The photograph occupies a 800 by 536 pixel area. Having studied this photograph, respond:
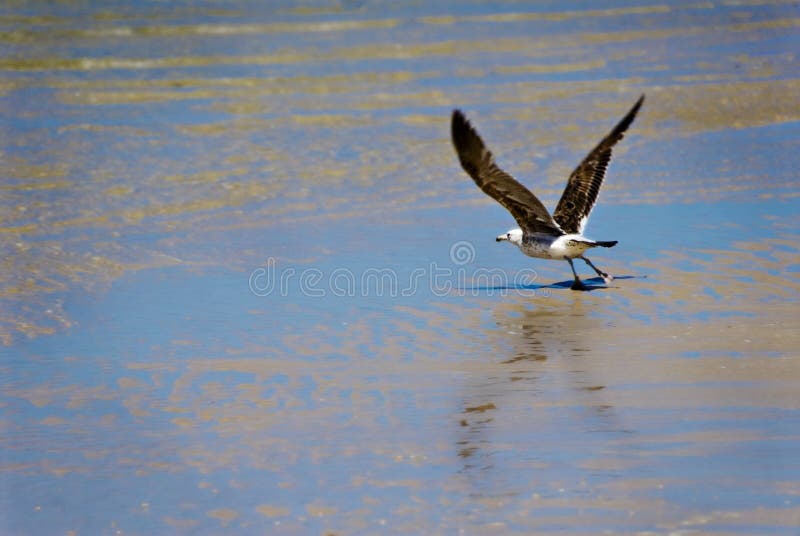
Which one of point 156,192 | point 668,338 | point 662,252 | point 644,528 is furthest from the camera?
point 156,192

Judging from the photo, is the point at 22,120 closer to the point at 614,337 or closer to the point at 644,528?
the point at 614,337

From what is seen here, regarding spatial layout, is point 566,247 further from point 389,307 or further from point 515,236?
point 389,307

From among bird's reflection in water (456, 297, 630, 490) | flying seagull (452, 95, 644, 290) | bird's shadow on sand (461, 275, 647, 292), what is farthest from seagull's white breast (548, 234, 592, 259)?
bird's reflection in water (456, 297, 630, 490)

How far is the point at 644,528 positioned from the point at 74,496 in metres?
2.23

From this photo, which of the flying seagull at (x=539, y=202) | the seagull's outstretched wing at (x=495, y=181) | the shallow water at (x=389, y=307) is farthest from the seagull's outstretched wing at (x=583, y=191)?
the shallow water at (x=389, y=307)

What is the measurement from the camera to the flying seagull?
9312 millimetres

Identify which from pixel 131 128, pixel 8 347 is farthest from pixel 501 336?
pixel 131 128

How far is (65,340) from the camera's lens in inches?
324

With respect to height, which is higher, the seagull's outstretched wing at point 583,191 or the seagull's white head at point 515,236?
the seagull's outstretched wing at point 583,191

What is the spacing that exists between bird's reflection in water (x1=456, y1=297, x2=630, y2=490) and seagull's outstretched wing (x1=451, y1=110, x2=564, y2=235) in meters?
1.07

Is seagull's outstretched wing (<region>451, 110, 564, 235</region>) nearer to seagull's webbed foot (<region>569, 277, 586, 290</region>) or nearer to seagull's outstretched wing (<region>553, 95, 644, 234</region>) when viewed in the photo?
seagull's outstretched wing (<region>553, 95, 644, 234</region>)

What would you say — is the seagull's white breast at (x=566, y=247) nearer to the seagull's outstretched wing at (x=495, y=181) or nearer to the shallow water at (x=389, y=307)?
the seagull's outstretched wing at (x=495, y=181)

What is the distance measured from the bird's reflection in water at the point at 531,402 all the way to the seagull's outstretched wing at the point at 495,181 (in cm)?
107

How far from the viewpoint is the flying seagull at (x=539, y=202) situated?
9312 millimetres
